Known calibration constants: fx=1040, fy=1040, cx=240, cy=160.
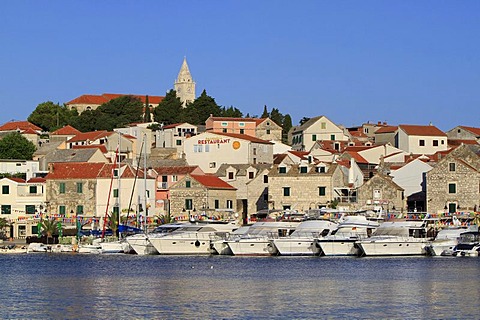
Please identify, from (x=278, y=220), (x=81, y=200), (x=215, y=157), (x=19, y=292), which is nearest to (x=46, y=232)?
(x=81, y=200)

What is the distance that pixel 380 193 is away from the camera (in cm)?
8506

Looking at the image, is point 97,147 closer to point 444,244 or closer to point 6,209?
point 6,209

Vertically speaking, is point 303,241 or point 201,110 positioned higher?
point 201,110

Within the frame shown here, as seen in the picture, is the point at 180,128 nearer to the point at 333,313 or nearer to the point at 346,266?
the point at 346,266

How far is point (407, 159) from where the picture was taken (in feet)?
330

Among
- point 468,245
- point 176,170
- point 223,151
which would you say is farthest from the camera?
point 223,151

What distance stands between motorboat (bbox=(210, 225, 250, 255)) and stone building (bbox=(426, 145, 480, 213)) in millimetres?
18004

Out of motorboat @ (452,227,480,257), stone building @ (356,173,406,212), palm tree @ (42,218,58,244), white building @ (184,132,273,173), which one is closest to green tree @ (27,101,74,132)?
white building @ (184,132,273,173)

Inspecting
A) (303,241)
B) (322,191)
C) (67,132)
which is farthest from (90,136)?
(303,241)

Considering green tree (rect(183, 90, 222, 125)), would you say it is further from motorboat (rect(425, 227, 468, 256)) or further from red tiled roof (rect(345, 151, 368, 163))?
motorboat (rect(425, 227, 468, 256))

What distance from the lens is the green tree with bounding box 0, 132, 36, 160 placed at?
118 meters

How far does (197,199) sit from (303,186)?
9.32 m

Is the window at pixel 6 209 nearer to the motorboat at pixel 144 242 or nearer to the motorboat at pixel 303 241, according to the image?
the motorboat at pixel 144 242

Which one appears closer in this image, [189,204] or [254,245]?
[254,245]
